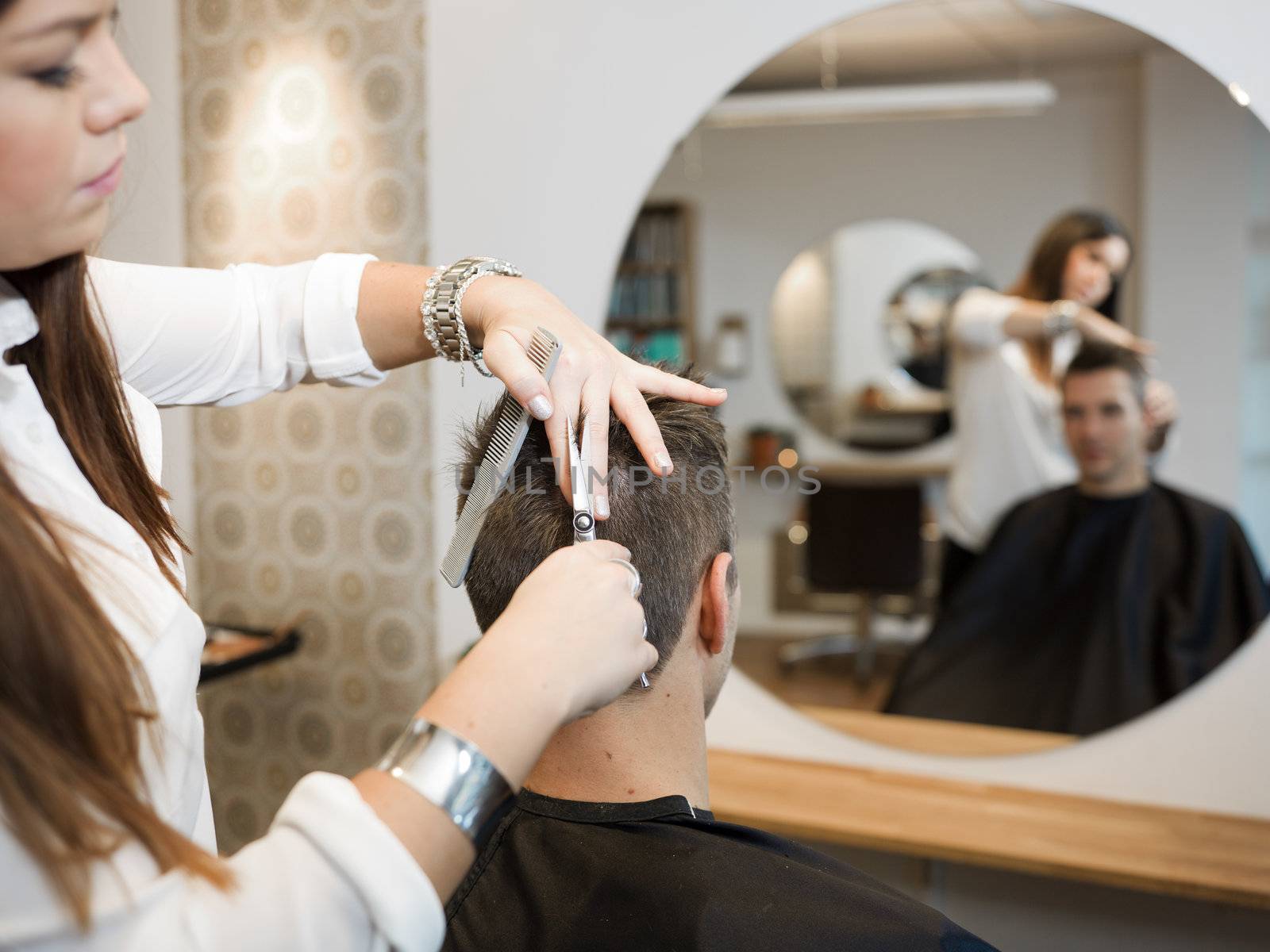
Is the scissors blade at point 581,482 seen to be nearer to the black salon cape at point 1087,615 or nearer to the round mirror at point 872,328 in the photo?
the round mirror at point 872,328

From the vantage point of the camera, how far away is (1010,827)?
174cm

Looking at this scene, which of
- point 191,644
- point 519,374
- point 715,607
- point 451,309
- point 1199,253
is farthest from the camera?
point 1199,253

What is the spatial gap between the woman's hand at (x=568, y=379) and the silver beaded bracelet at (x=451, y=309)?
4 centimetres

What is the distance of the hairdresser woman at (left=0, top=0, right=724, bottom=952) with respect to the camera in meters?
0.52

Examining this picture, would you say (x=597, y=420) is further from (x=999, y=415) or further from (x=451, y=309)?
(x=999, y=415)

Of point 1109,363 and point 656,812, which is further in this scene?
point 1109,363

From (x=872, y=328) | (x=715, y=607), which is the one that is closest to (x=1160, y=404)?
(x=872, y=328)

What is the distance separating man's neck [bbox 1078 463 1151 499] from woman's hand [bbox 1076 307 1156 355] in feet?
0.64

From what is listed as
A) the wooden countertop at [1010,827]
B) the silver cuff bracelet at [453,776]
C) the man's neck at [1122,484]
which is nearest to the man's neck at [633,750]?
the silver cuff bracelet at [453,776]

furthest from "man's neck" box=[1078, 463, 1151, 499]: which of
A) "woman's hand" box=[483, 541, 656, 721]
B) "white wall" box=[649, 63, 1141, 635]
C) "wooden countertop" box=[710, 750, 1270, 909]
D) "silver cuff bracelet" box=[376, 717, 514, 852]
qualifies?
"silver cuff bracelet" box=[376, 717, 514, 852]

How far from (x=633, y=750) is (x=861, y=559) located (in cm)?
99

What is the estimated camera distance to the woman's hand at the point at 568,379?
818 millimetres

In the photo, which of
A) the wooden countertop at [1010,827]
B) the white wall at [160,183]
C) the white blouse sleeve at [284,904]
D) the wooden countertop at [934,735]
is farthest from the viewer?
the wooden countertop at [934,735]

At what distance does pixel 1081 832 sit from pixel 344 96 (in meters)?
1.99
